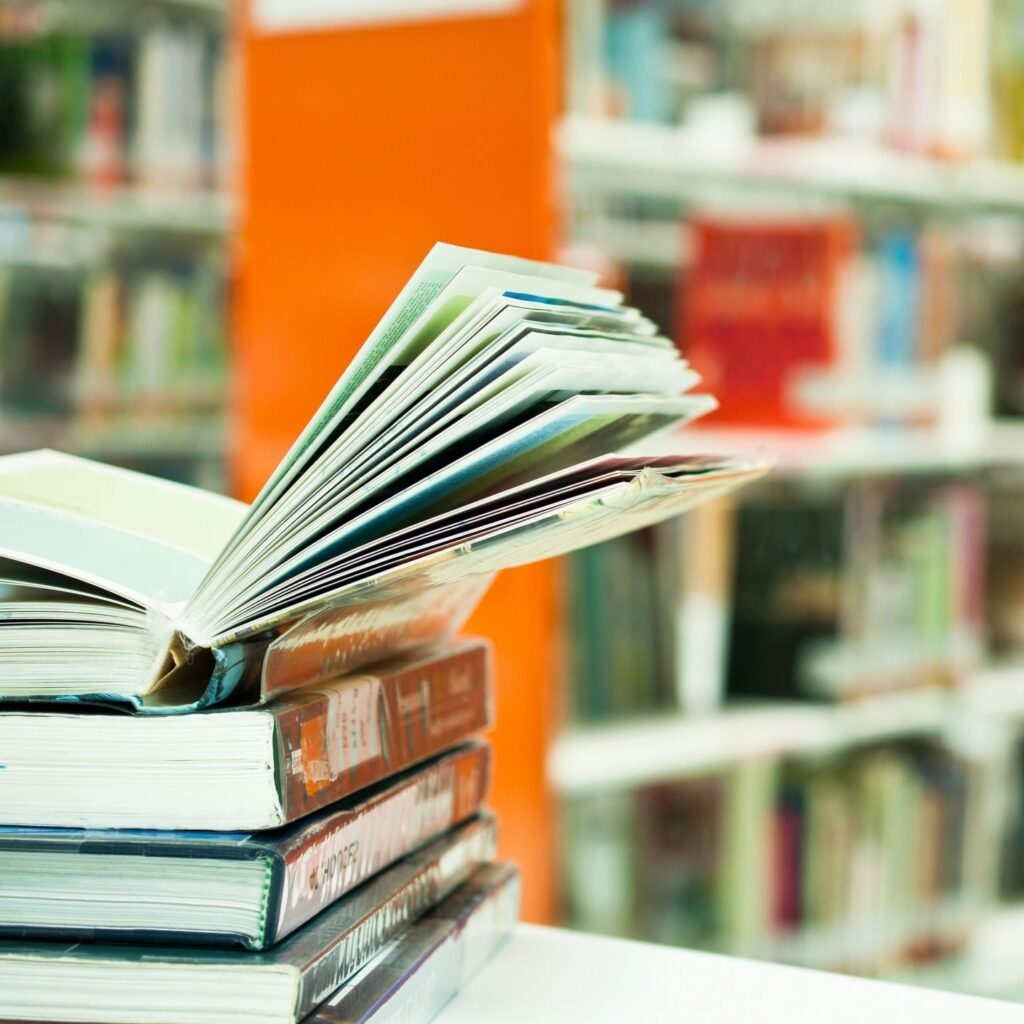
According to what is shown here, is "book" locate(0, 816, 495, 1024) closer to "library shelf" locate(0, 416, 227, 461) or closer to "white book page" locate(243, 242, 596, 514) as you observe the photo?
"white book page" locate(243, 242, 596, 514)

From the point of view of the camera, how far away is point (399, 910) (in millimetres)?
531

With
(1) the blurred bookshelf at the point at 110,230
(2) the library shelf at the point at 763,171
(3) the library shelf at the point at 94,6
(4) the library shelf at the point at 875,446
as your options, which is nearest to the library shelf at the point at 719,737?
(4) the library shelf at the point at 875,446

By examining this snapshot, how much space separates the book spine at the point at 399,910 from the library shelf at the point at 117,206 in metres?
1.93

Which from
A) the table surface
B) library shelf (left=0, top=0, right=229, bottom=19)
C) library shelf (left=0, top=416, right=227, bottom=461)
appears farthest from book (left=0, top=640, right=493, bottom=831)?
library shelf (left=0, top=0, right=229, bottom=19)

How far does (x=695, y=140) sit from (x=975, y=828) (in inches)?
48.0

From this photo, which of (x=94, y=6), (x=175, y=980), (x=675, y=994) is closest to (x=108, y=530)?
(x=175, y=980)

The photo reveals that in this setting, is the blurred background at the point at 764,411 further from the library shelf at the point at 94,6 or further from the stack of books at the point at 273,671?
the stack of books at the point at 273,671

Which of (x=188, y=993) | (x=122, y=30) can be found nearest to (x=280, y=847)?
(x=188, y=993)

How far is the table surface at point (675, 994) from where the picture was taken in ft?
1.74

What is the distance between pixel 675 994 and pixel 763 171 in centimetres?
159

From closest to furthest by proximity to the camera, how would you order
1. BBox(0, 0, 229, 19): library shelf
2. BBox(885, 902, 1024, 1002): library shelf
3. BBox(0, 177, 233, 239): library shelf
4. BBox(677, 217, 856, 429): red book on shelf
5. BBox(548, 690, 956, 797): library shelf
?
1. BBox(548, 690, 956, 797): library shelf
2. BBox(677, 217, 856, 429): red book on shelf
3. BBox(885, 902, 1024, 1002): library shelf
4. BBox(0, 177, 233, 239): library shelf
5. BBox(0, 0, 229, 19): library shelf

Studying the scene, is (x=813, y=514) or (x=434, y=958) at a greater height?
(x=813, y=514)

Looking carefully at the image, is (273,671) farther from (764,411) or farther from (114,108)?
(114,108)

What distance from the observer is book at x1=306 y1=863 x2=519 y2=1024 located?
0.46 metres
